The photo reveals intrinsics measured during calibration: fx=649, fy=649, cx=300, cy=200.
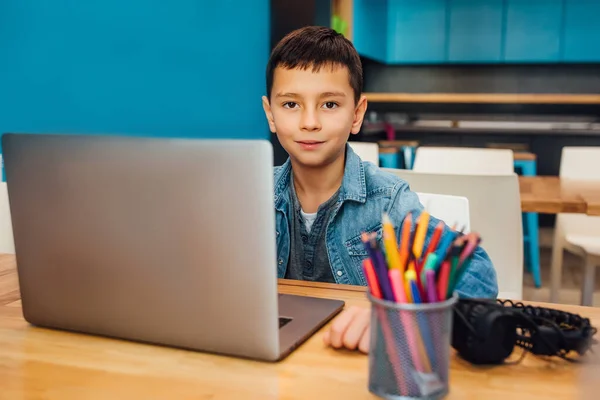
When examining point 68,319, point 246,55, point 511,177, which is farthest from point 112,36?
point 68,319

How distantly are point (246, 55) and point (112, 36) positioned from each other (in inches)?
46.5

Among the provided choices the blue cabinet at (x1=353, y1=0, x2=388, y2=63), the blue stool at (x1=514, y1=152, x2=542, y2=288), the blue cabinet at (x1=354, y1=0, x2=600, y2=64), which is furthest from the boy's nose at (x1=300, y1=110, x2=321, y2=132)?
the blue cabinet at (x1=354, y1=0, x2=600, y2=64)

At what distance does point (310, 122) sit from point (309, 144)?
0.04 meters

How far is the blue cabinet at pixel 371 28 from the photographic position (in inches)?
199

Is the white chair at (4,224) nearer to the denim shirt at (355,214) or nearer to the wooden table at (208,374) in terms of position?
the denim shirt at (355,214)

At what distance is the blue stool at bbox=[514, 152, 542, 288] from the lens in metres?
3.60

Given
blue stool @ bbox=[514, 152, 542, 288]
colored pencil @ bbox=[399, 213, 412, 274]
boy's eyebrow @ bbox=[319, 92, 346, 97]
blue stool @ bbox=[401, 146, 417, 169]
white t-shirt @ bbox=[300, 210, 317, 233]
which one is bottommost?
blue stool @ bbox=[514, 152, 542, 288]

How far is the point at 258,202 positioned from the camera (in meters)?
0.62

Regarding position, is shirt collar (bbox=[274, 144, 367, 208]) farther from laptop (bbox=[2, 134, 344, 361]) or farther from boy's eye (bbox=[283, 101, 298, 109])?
laptop (bbox=[2, 134, 344, 361])

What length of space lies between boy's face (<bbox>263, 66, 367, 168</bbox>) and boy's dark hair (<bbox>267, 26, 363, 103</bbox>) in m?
0.02

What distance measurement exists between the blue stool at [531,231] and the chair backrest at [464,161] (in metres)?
1.08

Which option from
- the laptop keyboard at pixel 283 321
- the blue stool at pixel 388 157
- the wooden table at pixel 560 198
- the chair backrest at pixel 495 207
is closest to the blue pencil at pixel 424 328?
the laptop keyboard at pixel 283 321

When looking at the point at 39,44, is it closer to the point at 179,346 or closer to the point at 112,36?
the point at 112,36

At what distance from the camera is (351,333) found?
72cm
